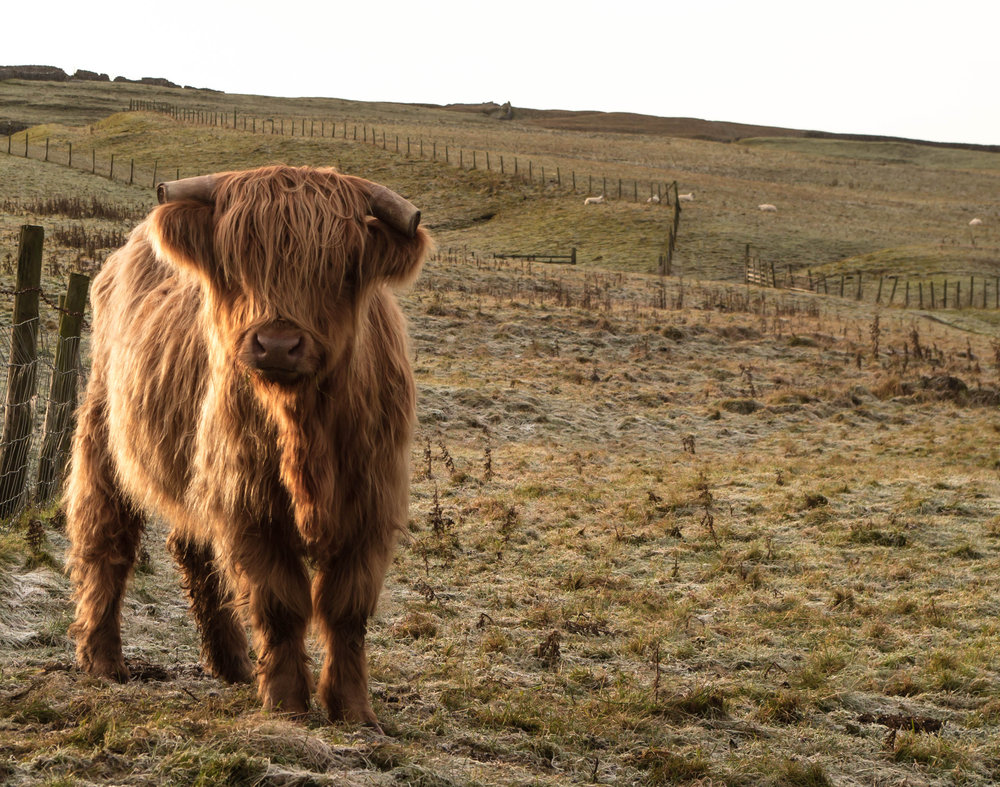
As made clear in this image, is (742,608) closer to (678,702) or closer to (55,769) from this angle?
(678,702)

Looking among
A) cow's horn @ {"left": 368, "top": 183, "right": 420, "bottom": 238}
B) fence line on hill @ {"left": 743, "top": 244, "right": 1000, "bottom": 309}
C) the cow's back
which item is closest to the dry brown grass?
the cow's back

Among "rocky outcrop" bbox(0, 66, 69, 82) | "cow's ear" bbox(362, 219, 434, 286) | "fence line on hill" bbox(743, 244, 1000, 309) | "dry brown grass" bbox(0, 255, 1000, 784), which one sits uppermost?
"rocky outcrop" bbox(0, 66, 69, 82)

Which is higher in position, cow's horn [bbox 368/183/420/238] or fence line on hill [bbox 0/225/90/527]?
cow's horn [bbox 368/183/420/238]

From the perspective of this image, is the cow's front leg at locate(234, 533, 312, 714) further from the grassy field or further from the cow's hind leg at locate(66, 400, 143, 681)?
the cow's hind leg at locate(66, 400, 143, 681)

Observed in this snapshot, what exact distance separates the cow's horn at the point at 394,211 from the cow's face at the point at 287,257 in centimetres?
3

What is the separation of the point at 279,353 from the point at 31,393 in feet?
15.2

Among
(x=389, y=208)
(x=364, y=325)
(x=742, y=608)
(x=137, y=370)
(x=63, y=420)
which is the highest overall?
(x=389, y=208)

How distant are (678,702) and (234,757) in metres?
2.32

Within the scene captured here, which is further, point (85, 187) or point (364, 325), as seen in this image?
point (85, 187)

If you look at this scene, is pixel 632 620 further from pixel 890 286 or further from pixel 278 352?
pixel 890 286

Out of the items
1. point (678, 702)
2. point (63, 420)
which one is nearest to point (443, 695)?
point (678, 702)

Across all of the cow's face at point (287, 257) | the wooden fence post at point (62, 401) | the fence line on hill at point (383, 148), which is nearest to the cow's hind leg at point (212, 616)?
the cow's face at point (287, 257)

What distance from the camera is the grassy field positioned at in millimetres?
4051

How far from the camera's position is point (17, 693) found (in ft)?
13.4
